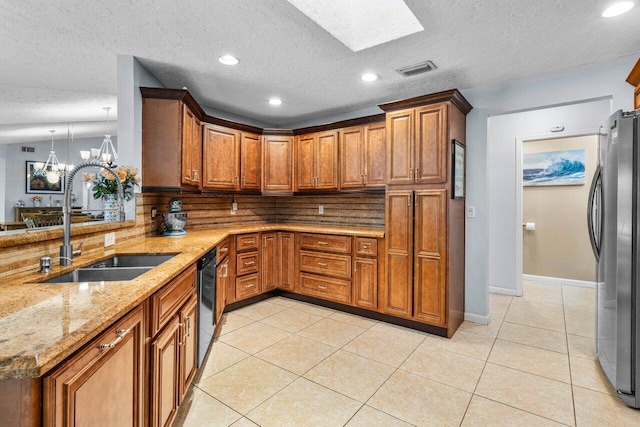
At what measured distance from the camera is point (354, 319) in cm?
355

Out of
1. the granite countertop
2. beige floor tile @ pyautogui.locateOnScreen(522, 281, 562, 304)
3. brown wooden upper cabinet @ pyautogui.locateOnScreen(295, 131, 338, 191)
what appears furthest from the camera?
beige floor tile @ pyautogui.locateOnScreen(522, 281, 562, 304)

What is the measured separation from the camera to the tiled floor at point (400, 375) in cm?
196

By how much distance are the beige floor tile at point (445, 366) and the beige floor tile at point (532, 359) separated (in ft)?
0.75

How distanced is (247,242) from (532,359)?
2.97m

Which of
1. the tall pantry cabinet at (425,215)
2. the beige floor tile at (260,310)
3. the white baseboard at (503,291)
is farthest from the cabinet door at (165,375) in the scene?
the white baseboard at (503,291)

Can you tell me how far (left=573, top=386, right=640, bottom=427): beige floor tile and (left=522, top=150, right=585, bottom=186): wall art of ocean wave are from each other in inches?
142

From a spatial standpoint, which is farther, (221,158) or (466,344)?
(221,158)

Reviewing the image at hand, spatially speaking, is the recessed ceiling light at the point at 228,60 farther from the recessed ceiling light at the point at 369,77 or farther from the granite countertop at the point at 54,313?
the granite countertop at the point at 54,313

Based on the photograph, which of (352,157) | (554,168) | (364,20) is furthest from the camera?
(554,168)

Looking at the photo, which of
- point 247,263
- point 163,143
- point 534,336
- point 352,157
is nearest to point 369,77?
point 352,157

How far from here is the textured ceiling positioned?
2.08 meters

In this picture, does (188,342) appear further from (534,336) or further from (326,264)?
(534,336)

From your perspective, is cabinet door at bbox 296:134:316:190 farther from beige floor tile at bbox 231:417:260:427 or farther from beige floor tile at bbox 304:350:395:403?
beige floor tile at bbox 231:417:260:427

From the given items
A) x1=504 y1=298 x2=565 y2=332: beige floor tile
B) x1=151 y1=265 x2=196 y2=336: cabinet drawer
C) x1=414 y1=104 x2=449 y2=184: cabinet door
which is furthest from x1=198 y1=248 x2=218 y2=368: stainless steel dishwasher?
x1=504 y1=298 x2=565 y2=332: beige floor tile
